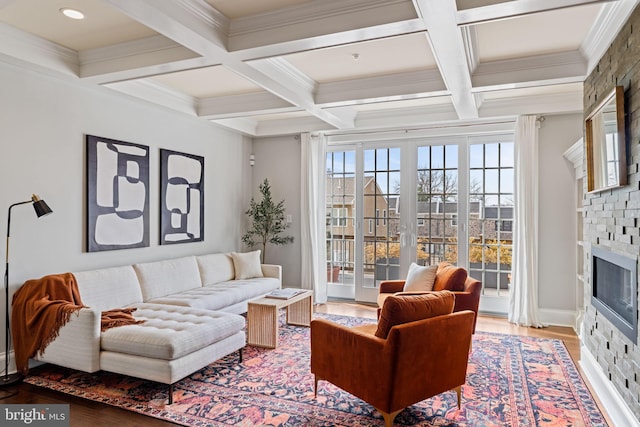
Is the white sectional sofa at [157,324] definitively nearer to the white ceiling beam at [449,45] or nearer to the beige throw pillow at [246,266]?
the beige throw pillow at [246,266]

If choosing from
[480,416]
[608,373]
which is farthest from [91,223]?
[608,373]

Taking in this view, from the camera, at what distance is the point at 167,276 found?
15.1 feet

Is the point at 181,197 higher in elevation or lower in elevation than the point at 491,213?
higher

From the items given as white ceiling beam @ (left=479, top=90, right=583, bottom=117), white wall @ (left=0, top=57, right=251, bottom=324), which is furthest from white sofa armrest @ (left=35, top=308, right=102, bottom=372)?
white ceiling beam @ (left=479, top=90, right=583, bottom=117)

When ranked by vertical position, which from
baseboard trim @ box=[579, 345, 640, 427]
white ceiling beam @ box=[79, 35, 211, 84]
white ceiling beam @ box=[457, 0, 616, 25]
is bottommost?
baseboard trim @ box=[579, 345, 640, 427]

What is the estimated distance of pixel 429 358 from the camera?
2.56 meters

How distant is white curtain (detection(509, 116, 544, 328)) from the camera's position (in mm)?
5031

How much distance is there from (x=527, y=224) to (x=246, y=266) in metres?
3.50

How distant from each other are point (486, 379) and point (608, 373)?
0.83 metres

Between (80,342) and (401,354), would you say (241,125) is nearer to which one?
(80,342)

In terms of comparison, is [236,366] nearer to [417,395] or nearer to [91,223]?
[417,395]

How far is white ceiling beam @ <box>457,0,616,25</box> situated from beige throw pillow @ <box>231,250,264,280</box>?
3978 mm

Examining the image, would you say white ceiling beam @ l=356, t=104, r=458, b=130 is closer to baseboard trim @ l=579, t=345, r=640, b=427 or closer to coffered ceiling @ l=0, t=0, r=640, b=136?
coffered ceiling @ l=0, t=0, r=640, b=136

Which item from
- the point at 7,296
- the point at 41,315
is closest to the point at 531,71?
the point at 41,315
